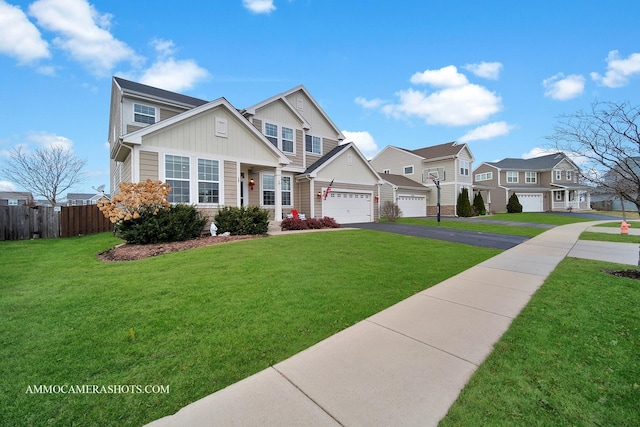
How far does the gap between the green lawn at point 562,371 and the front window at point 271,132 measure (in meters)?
14.9

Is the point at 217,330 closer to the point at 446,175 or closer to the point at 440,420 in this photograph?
the point at 440,420

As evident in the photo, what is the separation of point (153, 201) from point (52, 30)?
967 centimetres

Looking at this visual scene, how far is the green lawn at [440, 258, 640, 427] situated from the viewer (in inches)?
82.3

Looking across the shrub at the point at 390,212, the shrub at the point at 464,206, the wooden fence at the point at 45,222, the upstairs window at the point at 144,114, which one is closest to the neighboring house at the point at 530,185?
the shrub at the point at 464,206

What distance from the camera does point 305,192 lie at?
17.2 m

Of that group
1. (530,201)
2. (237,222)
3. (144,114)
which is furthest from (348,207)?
(530,201)

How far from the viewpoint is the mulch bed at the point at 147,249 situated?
756 cm

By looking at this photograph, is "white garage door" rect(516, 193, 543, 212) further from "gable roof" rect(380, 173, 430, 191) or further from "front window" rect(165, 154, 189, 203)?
"front window" rect(165, 154, 189, 203)

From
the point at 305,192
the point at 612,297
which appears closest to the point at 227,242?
the point at 305,192

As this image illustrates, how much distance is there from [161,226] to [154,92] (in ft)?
35.9

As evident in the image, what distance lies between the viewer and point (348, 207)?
1897cm

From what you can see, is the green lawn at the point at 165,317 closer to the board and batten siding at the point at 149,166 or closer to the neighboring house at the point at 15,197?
the board and batten siding at the point at 149,166

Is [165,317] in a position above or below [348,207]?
below

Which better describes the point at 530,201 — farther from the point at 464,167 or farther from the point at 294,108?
the point at 294,108
